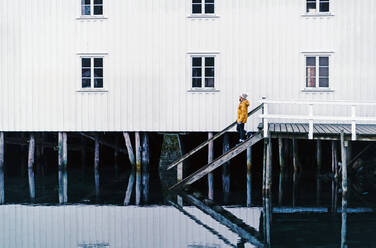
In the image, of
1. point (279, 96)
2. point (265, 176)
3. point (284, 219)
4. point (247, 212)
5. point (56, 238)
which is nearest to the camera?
point (56, 238)

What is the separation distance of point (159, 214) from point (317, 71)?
9.46m

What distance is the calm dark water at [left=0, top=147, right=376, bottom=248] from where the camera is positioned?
1708 cm

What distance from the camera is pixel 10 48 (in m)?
27.3

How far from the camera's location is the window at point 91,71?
26.9m

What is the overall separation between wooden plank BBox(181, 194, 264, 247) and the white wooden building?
15.7 ft

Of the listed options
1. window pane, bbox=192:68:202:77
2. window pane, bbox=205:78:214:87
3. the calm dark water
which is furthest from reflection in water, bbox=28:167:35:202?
window pane, bbox=205:78:214:87

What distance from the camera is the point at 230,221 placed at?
19.2 meters

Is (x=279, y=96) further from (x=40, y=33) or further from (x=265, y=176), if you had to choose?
(x=40, y=33)

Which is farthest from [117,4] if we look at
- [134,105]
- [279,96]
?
[279,96]

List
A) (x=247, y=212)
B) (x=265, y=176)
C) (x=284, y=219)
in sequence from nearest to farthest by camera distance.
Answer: (x=284, y=219) < (x=247, y=212) < (x=265, y=176)

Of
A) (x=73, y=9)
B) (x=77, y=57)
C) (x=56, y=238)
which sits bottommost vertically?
(x=56, y=238)

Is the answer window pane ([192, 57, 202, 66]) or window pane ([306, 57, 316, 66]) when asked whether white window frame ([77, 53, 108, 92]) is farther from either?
window pane ([306, 57, 316, 66])

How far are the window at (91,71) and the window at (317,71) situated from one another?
8.51m

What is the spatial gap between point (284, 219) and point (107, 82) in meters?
10.8
